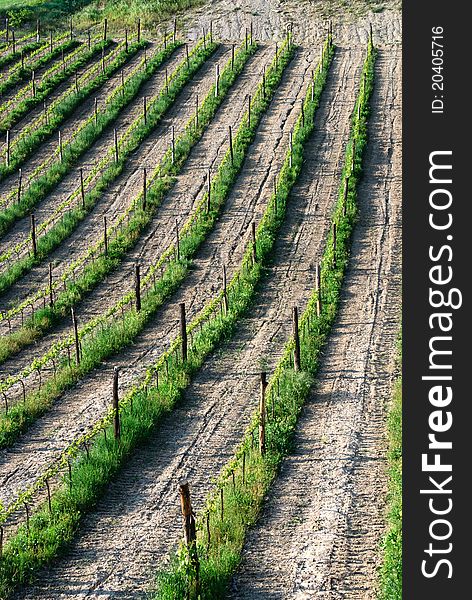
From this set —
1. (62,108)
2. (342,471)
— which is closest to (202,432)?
(342,471)

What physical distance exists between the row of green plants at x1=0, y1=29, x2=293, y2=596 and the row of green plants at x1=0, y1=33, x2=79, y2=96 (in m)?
17.1

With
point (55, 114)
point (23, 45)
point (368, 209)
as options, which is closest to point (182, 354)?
point (368, 209)

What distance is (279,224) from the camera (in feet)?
103

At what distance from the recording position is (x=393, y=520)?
16.7 m

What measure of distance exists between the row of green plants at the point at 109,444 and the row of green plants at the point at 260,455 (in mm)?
1784

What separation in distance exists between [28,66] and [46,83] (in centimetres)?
253

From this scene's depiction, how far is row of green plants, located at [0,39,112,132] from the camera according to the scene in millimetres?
40281

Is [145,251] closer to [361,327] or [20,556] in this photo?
[361,327]

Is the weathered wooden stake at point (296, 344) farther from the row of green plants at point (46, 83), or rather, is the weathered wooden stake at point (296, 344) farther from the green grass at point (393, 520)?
the row of green plants at point (46, 83)

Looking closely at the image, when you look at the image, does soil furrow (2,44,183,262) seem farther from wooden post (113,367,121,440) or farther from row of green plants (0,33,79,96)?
wooden post (113,367,121,440)

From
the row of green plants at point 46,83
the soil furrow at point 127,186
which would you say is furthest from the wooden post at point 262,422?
the row of green plants at point 46,83

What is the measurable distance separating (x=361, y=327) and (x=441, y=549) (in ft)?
46.8

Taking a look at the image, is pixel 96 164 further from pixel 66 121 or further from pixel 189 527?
pixel 189 527

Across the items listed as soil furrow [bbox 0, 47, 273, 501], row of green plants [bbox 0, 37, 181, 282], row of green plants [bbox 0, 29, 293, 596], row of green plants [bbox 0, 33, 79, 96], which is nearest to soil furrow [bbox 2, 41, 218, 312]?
row of green plants [bbox 0, 37, 181, 282]
